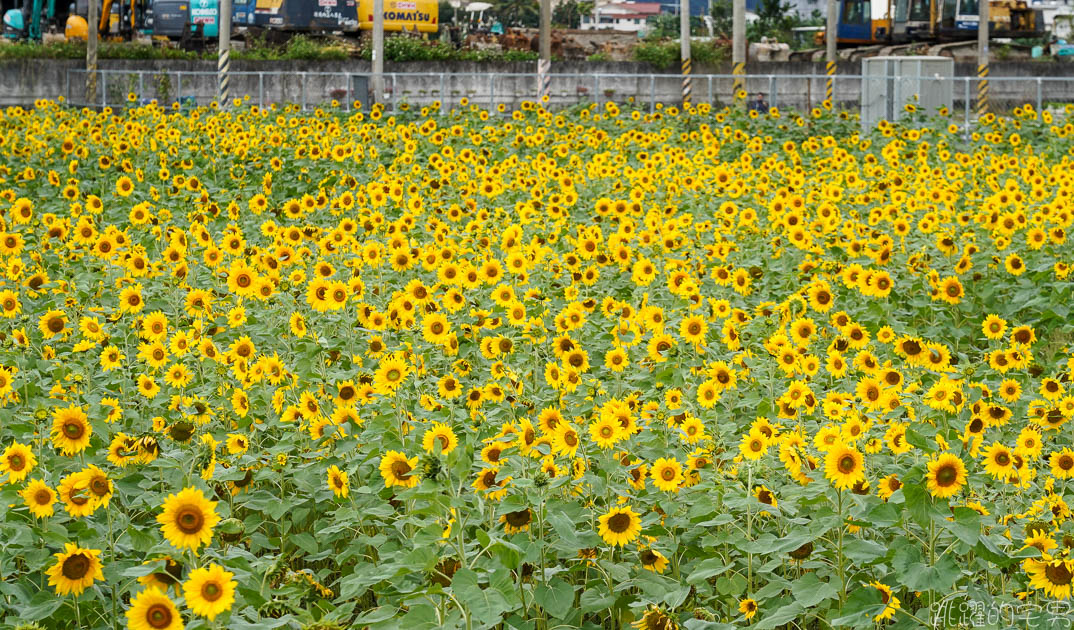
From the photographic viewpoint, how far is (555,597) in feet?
10.6

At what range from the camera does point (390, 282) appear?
665 centimetres

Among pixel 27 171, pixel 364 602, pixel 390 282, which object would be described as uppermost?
pixel 27 171

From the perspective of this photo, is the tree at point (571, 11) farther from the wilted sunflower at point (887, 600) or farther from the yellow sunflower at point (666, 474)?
the wilted sunflower at point (887, 600)

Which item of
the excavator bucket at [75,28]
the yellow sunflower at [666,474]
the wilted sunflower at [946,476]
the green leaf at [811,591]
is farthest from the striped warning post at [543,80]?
the wilted sunflower at [946,476]

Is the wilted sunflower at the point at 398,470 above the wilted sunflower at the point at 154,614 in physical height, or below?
above

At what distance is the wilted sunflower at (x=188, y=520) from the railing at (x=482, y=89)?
21.5 metres

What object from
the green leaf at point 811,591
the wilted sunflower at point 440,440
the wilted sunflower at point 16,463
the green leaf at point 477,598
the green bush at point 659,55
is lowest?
the green leaf at point 811,591

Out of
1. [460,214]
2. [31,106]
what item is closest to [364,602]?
[460,214]

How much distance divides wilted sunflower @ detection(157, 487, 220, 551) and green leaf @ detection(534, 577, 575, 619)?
2.87ft

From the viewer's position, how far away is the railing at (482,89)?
25.9 metres

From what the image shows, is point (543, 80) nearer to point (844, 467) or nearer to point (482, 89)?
point (482, 89)

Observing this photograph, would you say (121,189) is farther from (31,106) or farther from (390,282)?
(31,106)

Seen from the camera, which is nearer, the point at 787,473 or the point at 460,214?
the point at 787,473

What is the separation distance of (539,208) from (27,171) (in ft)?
13.0
